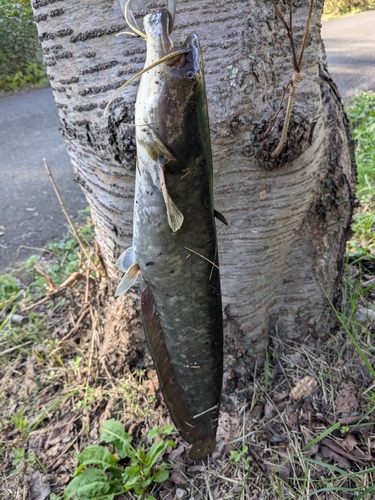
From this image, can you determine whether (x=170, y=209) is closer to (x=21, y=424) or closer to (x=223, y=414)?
(x=223, y=414)

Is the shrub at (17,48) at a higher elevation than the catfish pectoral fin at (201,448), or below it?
higher

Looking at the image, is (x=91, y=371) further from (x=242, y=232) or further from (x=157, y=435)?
(x=242, y=232)

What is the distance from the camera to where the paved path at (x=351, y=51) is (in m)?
5.82

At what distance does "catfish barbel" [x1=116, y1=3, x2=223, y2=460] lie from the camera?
0.87 metres

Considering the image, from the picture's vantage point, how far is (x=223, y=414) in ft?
6.10

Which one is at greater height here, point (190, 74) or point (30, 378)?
point (190, 74)

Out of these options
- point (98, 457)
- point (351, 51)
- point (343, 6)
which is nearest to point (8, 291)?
point (98, 457)

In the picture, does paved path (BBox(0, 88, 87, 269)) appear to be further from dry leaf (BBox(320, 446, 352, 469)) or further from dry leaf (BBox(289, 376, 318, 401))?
dry leaf (BBox(320, 446, 352, 469))

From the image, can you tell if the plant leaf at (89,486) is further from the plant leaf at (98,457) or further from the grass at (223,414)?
the grass at (223,414)

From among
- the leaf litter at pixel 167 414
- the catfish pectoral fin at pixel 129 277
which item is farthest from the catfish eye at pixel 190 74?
the leaf litter at pixel 167 414

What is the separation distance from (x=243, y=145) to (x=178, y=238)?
449 millimetres

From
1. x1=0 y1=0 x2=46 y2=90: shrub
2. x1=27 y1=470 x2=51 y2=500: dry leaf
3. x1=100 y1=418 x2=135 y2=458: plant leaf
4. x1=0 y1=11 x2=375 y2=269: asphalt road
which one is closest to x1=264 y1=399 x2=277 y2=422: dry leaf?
x1=100 y1=418 x2=135 y2=458: plant leaf

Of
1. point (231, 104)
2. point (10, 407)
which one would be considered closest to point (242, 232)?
point (231, 104)

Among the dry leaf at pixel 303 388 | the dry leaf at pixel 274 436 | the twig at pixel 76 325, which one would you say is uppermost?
the twig at pixel 76 325
